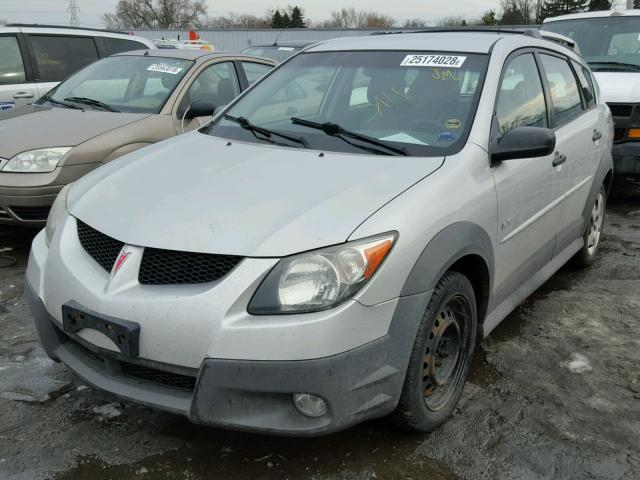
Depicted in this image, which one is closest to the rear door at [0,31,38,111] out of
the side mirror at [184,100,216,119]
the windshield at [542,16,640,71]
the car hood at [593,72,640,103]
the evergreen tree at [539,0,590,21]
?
the side mirror at [184,100,216,119]

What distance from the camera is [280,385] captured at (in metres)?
2.23

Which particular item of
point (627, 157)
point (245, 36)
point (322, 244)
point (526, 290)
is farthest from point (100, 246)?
point (245, 36)

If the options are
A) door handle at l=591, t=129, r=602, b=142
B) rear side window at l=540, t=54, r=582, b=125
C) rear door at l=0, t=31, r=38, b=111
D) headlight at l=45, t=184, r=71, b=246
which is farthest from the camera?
rear door at l=0, t=31, r=38, b=111

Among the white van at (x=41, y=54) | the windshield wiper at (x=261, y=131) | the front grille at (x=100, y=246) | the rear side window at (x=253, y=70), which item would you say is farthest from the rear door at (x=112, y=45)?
the front grille at (x=100, y=246)

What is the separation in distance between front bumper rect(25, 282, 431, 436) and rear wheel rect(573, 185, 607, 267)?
2831 mm

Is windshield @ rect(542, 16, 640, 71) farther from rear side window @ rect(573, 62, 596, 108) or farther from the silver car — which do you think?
the silver car

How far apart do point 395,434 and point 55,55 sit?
22.0ft

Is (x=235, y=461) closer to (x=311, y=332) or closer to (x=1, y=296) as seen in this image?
(x=311, y=332)

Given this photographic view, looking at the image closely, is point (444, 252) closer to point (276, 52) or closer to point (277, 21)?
point (276, 52)

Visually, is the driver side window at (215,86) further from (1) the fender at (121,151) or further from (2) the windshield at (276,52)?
(2) the windshield at (276,52)

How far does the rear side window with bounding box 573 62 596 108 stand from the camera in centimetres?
465

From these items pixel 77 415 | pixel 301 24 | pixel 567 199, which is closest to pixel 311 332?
pixel 77 415

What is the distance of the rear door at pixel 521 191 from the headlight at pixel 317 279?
1.05 meters

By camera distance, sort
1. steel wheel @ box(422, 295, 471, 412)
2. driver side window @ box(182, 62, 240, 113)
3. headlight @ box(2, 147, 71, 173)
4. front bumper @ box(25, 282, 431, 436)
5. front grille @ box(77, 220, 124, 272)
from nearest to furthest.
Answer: front bumper @ box(25, 282, 431, 436) < front grille @ box(77, 220, 124, 272) < steel wheel @ box(422, 295, 471, 412) < headlight @ box(2, 147, 71, 173) < driver side window @ box(182, 62, 240, 113)
